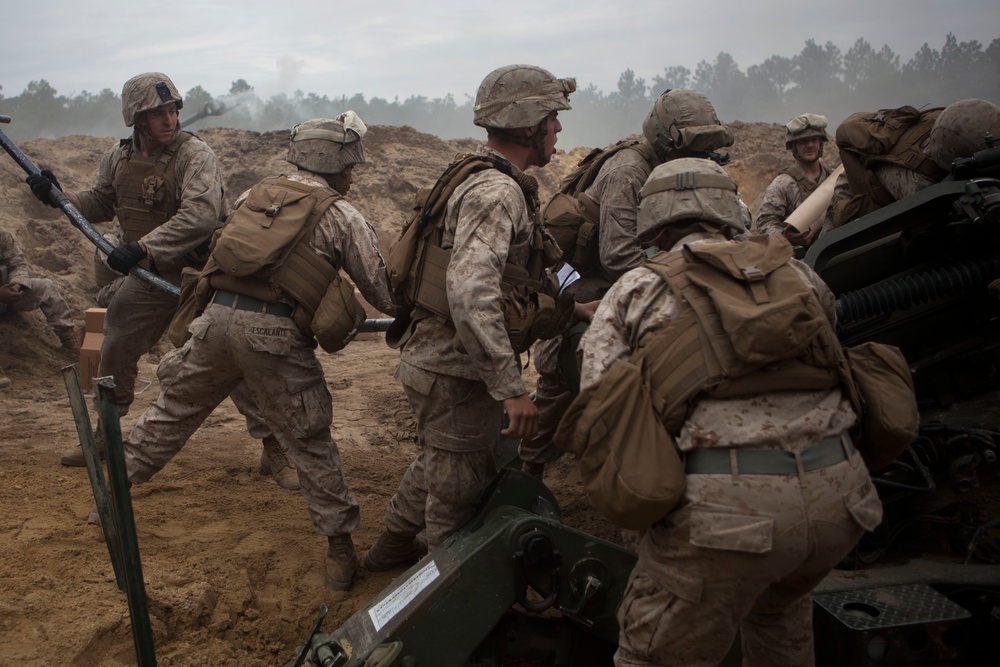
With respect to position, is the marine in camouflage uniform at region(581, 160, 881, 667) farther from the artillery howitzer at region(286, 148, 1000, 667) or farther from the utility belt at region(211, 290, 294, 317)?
the utility belt at region(211, 290, 294, 317)

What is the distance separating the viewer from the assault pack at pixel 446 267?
3596mm

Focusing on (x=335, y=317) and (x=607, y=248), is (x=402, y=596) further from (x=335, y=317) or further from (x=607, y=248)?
(x=607, y=248)

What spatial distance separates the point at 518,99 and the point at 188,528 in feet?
9.34

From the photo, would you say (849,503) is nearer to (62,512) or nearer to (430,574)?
(430,574)

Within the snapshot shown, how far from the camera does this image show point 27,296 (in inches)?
311

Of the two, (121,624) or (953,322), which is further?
(953,322)

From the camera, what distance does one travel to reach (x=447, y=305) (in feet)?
12.0

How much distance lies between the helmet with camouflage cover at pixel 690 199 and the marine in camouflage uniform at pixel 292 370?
1.61 meters

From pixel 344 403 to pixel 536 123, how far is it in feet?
13.5

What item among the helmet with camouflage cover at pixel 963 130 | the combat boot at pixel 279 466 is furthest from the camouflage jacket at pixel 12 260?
the helmet with camouflage cover at pixel 963 130

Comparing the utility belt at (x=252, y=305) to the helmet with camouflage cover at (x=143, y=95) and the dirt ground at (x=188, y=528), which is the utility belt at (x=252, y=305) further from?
the helmet with camouflage cover at (x=143, y=95)

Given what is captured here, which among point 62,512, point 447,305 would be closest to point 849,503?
point 447,305

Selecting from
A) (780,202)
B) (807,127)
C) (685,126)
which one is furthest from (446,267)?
(807,127)

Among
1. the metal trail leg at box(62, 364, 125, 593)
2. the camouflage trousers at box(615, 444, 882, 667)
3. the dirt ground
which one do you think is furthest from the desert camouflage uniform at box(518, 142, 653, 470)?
the metal trail leg at box(62, 364, 125, 593)
